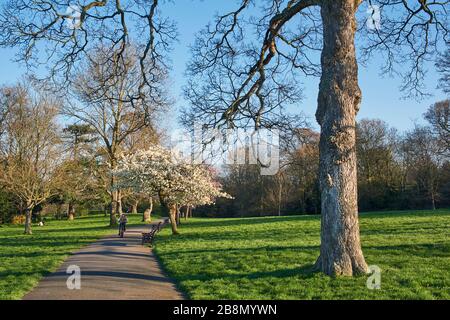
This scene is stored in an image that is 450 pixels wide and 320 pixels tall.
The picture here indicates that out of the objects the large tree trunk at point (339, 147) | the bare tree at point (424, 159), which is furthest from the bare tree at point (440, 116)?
the large tree trunk at point (339, 147)

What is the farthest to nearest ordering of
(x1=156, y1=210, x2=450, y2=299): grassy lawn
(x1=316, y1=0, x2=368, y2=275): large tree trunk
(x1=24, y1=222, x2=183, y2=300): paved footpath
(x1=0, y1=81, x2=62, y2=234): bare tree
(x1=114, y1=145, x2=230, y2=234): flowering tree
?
(x1=0, y1=81, x2=62, y2=234): bare tree < (x1=114, y1=145, x2=230, y2=234): flowering tree < (x1=316, y1=0, x2=368, y2=275): large tree trunk < (x1=24, y1=222, x2=183, y2=300): paved footpath < (x1=156, y1=210, x2=450, y2=299): grassy lawn

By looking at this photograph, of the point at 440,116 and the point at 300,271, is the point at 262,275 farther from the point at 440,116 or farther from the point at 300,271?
the point at 440,116

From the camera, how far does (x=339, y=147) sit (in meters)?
8.75

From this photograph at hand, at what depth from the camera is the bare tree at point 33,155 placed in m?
30.5

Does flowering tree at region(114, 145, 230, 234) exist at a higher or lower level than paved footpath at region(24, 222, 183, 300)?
higher

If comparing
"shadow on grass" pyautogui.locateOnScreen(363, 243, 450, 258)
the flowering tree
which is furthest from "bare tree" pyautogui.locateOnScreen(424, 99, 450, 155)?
"shadow on grass" pyautogui.locateOnScreen(363, 243, 450, 258)

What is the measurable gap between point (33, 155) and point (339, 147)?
28.1 m

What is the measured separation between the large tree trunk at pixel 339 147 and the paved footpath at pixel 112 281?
3.25 metres

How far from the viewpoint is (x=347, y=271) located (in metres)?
8.61

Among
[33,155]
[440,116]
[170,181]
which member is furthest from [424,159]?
[33,155]

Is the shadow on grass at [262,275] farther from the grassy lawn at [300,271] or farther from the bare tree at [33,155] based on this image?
the bare tree at [33,155]

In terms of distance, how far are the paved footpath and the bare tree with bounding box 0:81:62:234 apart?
18.6 m

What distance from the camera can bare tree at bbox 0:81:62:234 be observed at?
3053 centimetres

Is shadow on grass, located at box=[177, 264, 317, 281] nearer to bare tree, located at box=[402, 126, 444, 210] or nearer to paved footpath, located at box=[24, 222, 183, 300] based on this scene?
paved footpath, located at box=[24, 222, 183, 300]
